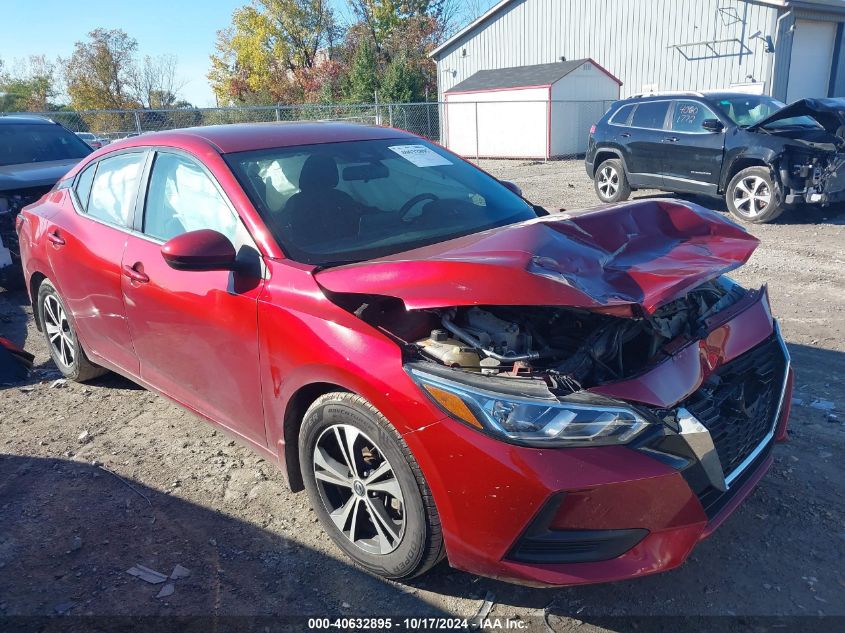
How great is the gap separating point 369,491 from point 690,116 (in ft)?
32.5

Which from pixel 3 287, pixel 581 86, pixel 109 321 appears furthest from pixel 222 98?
pixel 109 321

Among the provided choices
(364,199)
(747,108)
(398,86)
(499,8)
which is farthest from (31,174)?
(398,86)

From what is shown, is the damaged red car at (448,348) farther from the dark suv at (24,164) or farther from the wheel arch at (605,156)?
the wheel arch at (605,156)

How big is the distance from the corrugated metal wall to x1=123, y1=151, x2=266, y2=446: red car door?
2321cm

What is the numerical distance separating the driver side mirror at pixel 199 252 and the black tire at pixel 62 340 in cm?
224

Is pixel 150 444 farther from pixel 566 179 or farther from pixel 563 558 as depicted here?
pixel 566 179

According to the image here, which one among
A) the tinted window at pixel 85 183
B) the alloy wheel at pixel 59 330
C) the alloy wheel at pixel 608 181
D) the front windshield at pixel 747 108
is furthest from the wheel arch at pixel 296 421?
the alloy wheel at pixel 608 181

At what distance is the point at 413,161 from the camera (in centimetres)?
382

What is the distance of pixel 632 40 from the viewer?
2550 centimetres

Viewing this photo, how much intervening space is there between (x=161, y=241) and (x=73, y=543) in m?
1.53

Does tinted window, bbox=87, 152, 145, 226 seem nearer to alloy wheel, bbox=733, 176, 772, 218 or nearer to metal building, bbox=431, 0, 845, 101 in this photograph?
alloy wheel, bbox=733, 176, 772, 218

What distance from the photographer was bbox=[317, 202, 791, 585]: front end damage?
216 centimetres

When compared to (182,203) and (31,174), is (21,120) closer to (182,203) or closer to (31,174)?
(31,174)

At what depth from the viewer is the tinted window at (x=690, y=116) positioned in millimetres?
10380
